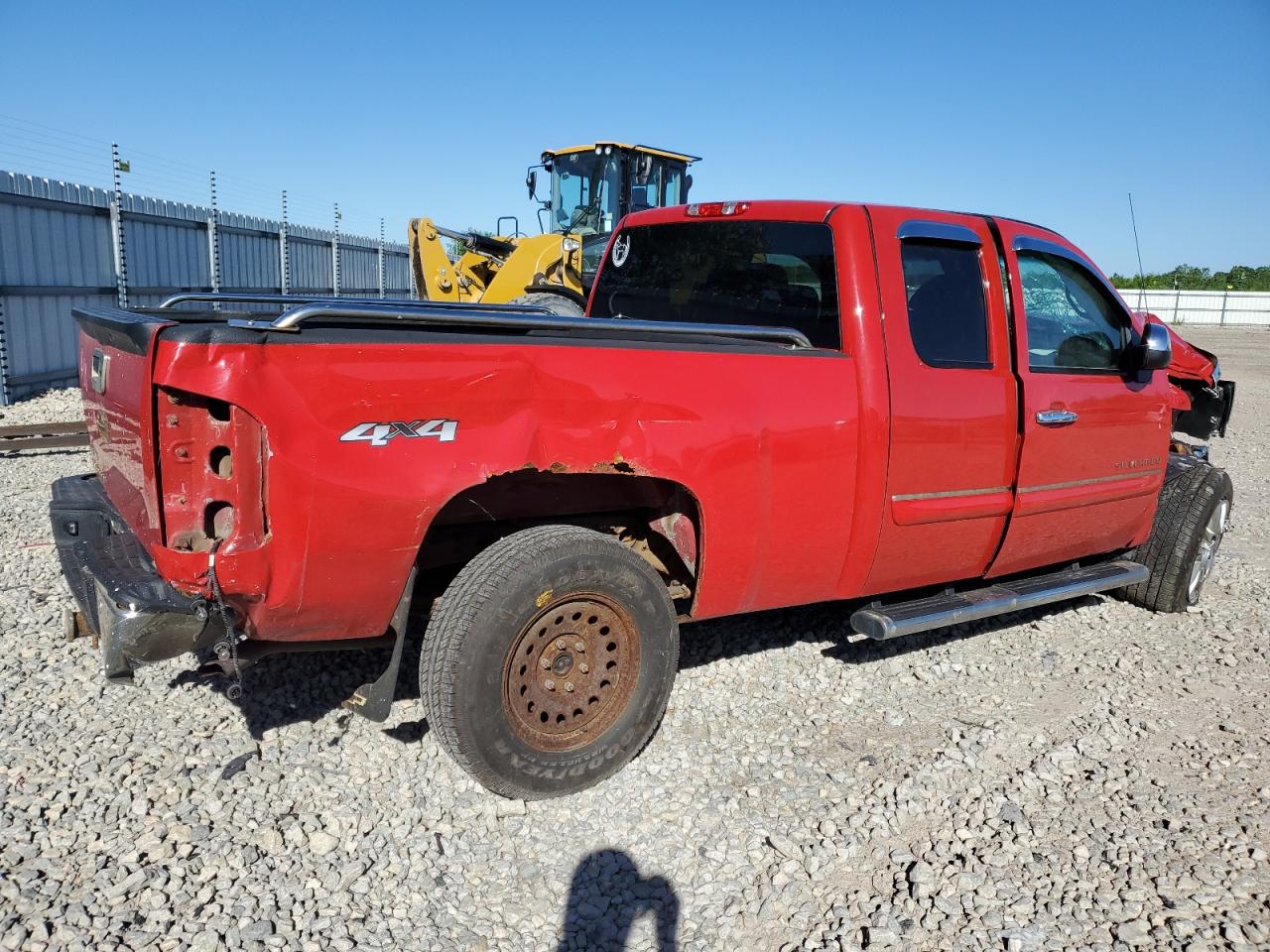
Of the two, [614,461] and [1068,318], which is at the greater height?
[1068,318]

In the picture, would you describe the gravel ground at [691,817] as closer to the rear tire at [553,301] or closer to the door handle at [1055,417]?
the door handle at [1055,417]

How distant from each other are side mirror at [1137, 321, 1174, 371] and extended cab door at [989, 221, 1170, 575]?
149mm

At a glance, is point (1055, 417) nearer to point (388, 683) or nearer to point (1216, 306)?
point (388, 683)

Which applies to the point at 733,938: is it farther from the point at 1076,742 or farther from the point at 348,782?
the point at 1076,742

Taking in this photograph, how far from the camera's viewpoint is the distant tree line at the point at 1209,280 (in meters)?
48.5

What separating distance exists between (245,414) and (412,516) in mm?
546

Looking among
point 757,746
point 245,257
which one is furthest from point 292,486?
point 245,257

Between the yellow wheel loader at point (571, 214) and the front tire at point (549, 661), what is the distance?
910 centimetres

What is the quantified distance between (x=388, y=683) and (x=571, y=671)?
0.61 m

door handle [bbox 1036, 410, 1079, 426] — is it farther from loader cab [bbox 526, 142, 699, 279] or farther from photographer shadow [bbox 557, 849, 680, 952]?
loader cab [bbox 526, 142, 699, 279]

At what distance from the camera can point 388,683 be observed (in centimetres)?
296

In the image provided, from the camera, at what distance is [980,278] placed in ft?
14.0

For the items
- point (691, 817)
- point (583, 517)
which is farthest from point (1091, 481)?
point (691, 817)

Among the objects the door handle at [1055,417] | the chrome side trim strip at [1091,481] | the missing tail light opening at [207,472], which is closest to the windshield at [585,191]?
the chrome side trim strip at [1091,481]
